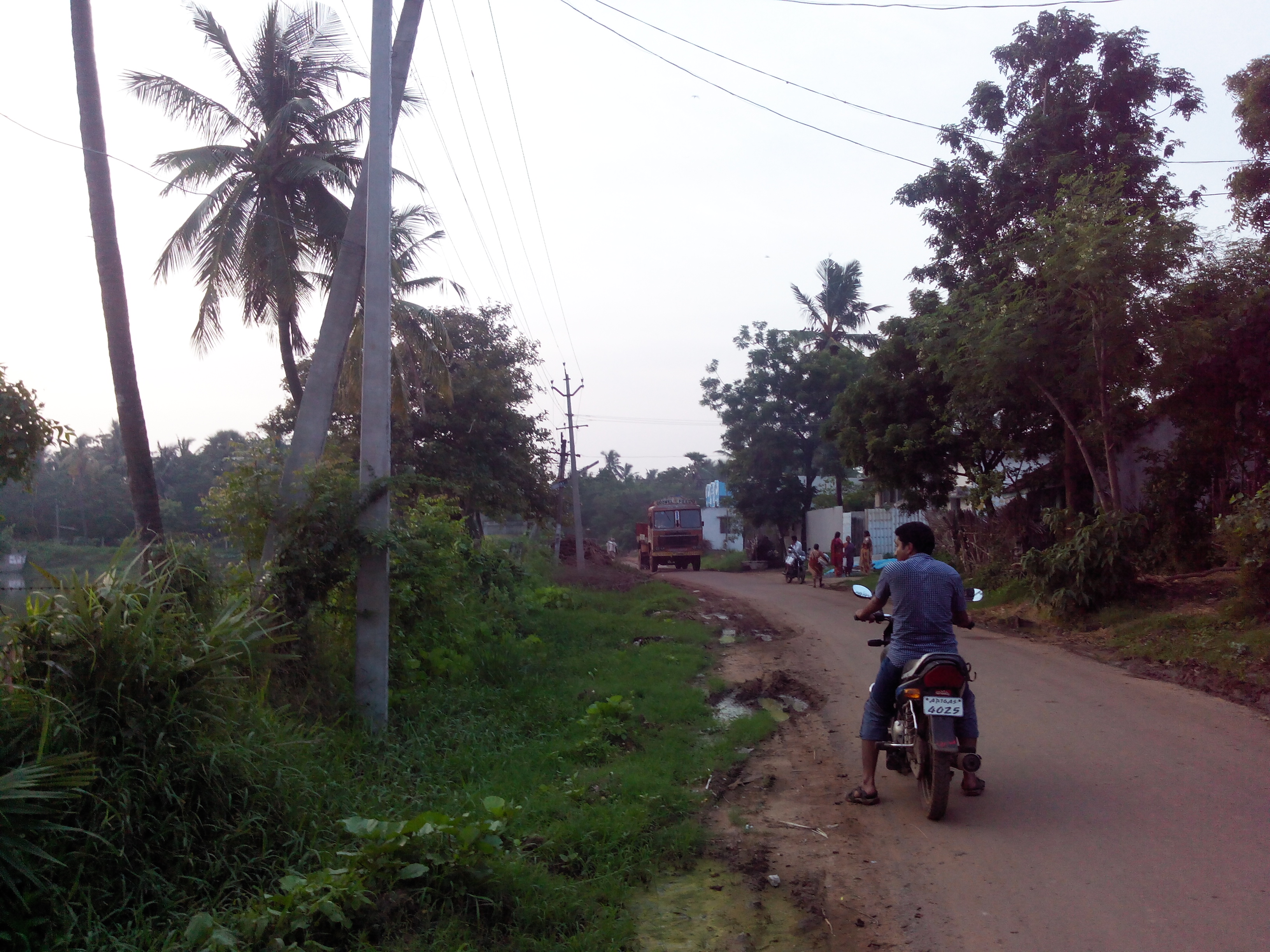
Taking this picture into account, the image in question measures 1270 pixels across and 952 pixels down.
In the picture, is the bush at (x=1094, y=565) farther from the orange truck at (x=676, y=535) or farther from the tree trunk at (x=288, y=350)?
the orange truck at (x=676, y=535)

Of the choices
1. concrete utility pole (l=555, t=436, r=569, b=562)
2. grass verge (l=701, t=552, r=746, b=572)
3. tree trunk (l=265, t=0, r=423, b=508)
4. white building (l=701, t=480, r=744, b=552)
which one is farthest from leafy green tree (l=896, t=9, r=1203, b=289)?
white building (l=701, t=480, r=744, b=552)

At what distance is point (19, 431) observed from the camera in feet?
23.7

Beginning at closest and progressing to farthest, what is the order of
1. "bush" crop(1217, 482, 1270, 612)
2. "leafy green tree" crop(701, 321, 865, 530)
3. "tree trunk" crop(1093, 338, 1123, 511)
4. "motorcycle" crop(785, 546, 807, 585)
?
"bush" crop(1217, 482, 1270, 612) → "tree trunk" crop(1093, 338, 1123, 511) → "motorcycle" crop(785, 546, 807, 585) → "leafy green tree" crop(701, 321, 865, 530)

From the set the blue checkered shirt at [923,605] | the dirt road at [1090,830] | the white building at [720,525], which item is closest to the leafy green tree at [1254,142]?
the dirt road at [1090,830]

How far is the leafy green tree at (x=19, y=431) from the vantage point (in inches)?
281

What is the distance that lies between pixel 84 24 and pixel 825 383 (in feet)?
108

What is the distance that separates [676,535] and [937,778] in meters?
35.7

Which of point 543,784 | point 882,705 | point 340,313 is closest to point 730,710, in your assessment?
point 543,784

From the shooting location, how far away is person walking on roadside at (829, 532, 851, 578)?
3136cm

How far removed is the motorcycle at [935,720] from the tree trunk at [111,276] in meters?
8.17

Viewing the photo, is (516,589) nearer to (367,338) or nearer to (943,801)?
(367,338)

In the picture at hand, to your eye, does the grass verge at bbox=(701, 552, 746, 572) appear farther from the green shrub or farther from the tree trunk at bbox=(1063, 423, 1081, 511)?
the green shrub

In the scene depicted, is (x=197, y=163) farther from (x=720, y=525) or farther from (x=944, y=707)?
(x=720, y=525)

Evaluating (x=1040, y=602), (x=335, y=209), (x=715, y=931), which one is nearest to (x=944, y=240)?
(x=1040, y=602)
